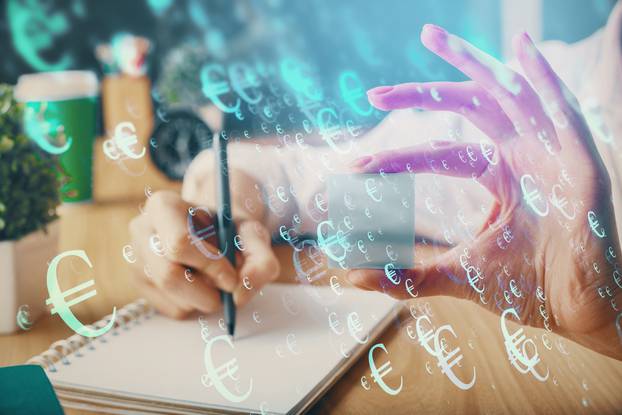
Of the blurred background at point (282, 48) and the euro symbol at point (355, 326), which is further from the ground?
the blurred background at point (282, 48)

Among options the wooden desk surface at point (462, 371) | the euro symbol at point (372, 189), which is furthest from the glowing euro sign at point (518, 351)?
the euro symbol at point (372, 189)

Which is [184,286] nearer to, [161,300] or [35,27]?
[161,300]

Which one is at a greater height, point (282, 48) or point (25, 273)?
point (282, 48)

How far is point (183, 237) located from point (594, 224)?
242 millimetres

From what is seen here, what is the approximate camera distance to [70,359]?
407 millimetres

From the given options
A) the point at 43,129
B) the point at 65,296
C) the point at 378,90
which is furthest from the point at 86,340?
the point at 378,90

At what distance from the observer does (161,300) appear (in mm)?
408

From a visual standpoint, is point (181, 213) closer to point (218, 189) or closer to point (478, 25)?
point (218, 189)

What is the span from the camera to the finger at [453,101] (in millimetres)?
377

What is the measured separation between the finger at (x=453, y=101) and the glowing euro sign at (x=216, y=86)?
8 cm

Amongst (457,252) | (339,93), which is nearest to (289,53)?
(339,93)

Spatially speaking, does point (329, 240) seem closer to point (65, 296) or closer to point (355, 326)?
point (355, 326)

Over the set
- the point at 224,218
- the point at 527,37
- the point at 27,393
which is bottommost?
the point at 27,393

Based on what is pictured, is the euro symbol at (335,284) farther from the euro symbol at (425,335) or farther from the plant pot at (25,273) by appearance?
the plant pot at (25,273)
